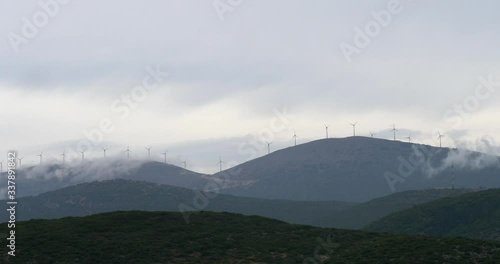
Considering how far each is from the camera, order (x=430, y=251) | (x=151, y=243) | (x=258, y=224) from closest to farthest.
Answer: (x=430, y=251) < (x=151, y=243) < (x=258, y=224)

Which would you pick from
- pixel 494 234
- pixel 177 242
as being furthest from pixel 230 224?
pixel 494 234

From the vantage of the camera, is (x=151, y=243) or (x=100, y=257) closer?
(x=100, y=257)

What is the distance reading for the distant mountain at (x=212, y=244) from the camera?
76750 millimetres

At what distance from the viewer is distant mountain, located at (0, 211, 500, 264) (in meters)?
76.8

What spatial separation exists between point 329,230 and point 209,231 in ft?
60.7

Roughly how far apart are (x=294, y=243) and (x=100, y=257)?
26131mm

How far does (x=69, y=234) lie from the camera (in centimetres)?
8675

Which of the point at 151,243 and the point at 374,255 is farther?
the point at 151,243

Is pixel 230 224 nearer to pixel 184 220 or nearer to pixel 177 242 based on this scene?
pixel 184 220

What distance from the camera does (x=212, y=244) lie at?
3337 inches

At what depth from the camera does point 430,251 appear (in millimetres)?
76938

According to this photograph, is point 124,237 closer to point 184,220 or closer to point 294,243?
point 184,220

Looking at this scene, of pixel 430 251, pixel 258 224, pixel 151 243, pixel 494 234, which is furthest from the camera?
pixel 494 234

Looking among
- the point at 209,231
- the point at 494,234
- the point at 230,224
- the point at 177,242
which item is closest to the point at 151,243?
the point at 177,242
